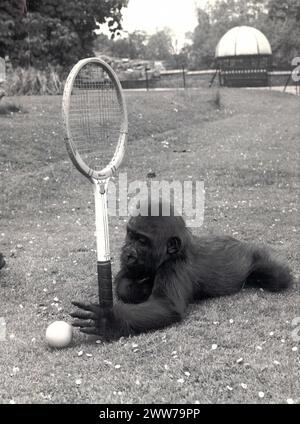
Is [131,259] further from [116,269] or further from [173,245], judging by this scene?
[116,269]

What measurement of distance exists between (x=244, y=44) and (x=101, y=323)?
152 feet

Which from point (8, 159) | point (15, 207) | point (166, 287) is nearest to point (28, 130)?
point (8, 159)

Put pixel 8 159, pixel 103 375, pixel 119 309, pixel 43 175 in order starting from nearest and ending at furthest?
1. pixel 103 375
2. pixel 119 309
3. pixel 43 175
4. pixel 8 159

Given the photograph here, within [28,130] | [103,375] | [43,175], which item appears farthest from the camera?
[28,130]

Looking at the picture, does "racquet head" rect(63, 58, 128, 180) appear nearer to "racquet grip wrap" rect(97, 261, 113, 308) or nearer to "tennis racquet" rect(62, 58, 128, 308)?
"tennis racquet" rect(62, 58, 128, 308)

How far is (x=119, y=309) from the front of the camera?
16.0 ft

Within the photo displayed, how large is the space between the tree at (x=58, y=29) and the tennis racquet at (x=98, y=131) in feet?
56.9

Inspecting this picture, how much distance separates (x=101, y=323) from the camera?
4.79 m

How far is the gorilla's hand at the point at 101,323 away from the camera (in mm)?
4746

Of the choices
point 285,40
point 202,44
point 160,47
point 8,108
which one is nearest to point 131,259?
point 8,108

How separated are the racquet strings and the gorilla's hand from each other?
1229 millimetres
